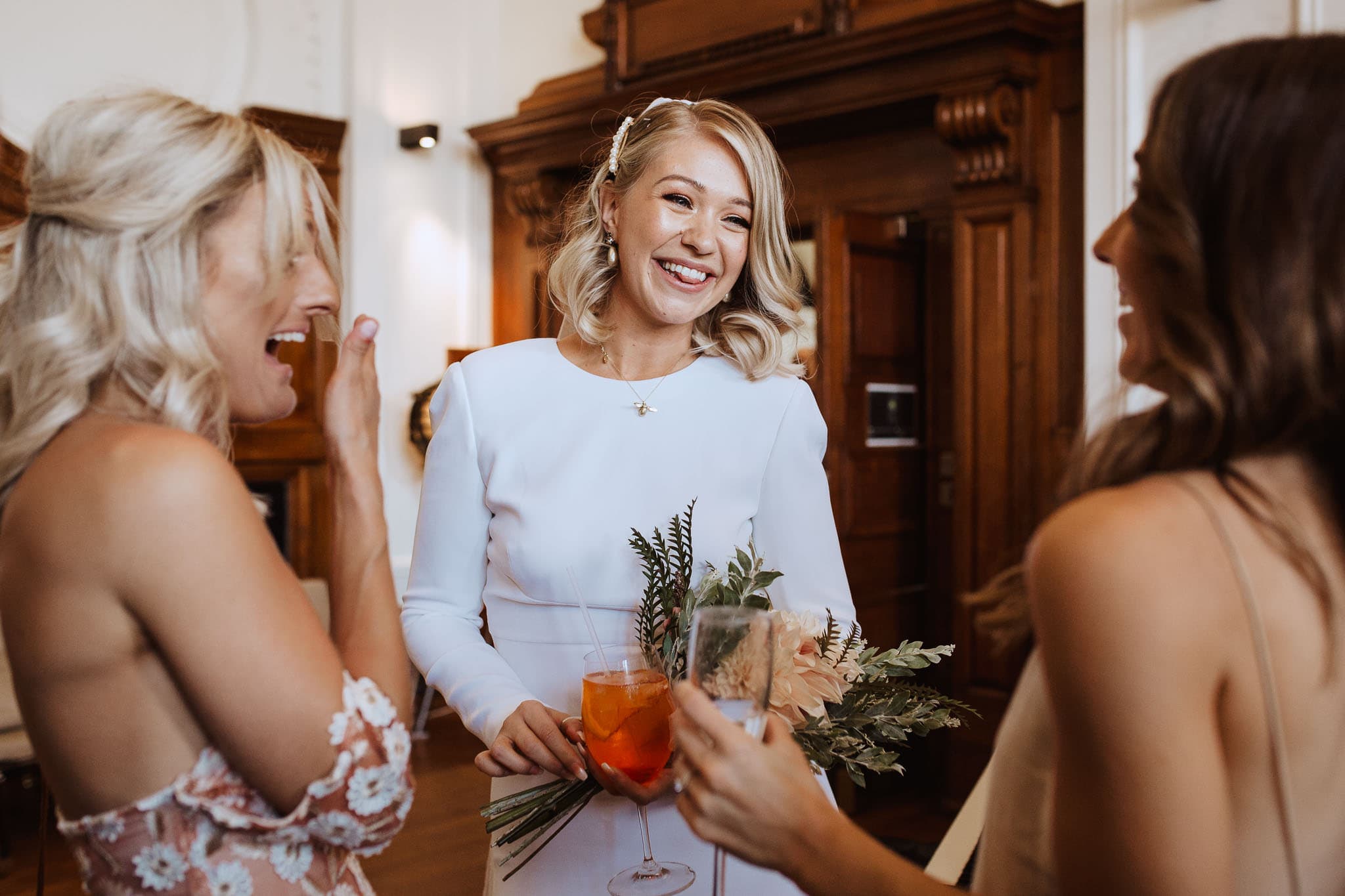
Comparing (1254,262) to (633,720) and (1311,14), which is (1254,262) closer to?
(633,720)

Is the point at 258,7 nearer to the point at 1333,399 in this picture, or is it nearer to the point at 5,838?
the point at 5,838

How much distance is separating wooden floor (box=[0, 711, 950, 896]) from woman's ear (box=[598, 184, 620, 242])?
7.76 ft

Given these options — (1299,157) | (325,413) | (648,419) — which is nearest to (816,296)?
(648,419)

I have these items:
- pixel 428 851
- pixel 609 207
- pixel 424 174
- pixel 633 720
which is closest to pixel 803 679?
pixel 633 720

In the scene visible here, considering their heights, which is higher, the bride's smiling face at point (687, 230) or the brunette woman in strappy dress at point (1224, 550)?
the bride's smiling face at point (687, 230)

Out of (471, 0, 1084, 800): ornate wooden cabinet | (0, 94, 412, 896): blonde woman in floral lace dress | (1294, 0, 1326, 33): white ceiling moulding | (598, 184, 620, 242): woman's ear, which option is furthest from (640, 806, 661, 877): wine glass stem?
(1294, 0, 1326, 33): white ceiling moulding

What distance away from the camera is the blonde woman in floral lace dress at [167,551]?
0.99 meters

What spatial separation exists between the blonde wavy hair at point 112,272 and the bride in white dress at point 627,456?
712 mm

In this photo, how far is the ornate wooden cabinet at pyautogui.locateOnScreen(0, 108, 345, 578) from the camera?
5.87 meters

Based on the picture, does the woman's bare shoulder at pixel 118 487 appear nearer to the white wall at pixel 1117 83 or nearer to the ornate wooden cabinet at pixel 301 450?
the white wall at pixel 1117 83

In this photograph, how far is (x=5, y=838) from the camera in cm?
409

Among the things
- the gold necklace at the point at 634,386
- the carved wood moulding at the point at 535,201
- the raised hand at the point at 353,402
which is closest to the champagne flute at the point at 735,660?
the raised hand at the point at 353,402

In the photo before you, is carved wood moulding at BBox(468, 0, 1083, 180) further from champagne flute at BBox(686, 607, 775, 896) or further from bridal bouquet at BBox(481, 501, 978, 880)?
champagne flute at BBox(686, 607, 775, 896)

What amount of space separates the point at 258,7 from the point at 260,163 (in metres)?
5.37
